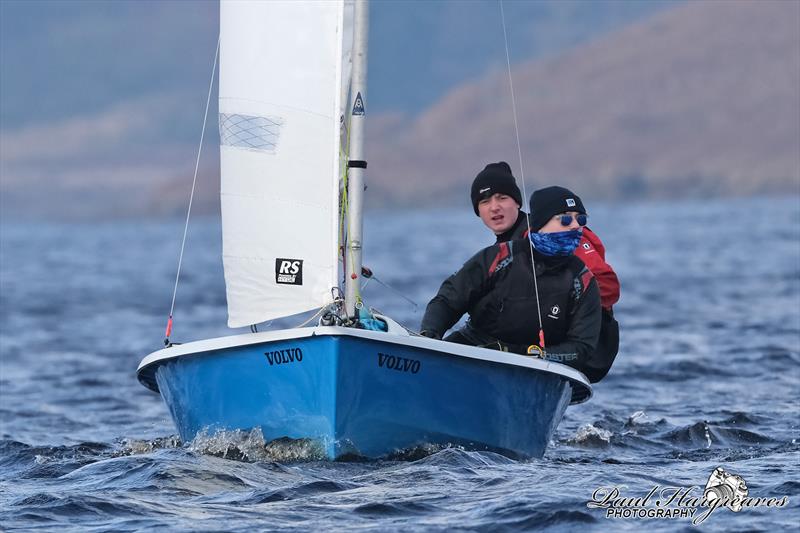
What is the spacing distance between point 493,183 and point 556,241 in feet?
2.95

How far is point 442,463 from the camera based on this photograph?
30.0 ft

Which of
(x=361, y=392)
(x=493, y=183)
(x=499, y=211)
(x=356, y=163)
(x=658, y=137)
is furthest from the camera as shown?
(x=658, y=137)

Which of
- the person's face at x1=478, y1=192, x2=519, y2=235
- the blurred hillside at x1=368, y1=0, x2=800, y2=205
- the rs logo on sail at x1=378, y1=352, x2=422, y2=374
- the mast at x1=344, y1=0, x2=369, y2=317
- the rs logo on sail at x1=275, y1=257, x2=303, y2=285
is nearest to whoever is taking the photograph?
the rs logo on sail at x1=378, y1=352, x2=422, y2=374

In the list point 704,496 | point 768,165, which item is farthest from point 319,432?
point 768,165

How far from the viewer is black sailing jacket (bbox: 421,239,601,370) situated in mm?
9781

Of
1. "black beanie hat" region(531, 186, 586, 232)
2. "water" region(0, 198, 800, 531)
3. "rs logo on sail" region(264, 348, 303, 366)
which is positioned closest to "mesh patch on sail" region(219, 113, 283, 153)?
"rs logo on sail" region(264, 348, 303, 366)

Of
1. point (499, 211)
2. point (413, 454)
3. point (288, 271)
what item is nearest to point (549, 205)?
point (499, 211)

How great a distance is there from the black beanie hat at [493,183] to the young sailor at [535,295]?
499 mm

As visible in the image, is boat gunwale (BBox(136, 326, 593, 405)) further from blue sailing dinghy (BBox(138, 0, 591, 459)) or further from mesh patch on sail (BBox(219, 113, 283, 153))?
mesh patch on sail (BBox(219, 113, 283, 153))

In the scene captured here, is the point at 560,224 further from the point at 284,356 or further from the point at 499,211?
the point at 284,356

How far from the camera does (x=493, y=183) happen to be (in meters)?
10.4

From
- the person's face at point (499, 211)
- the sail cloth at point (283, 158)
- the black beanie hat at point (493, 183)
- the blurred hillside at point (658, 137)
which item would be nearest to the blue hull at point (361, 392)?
the sail cloth at point (283, 158)

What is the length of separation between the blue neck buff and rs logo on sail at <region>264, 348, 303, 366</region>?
1.83 metres

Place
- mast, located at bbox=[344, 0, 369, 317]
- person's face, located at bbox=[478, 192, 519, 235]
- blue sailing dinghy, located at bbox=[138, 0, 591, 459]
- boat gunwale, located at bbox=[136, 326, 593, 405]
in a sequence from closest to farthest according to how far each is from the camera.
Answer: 1. boat gunwale, located at bbox=[136, 326, 593, 405]
2. blue sailing dinghy, located at bbox=[138, 0, 591, 459]
3. mast, located at bbox=[344, 0, 369, 317]
4. person's face, located at bbox=[478, 192, 519, 235]
